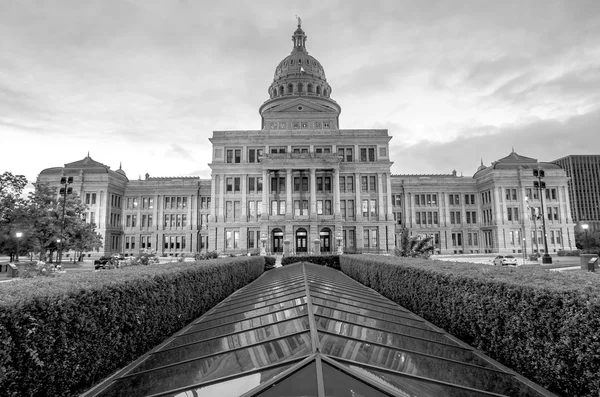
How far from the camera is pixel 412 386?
3273 millimetres

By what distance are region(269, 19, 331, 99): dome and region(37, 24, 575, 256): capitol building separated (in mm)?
355

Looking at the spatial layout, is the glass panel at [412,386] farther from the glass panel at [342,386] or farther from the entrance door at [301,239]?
the entrance door at [301,239]

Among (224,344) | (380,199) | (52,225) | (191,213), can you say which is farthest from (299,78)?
(224,344)

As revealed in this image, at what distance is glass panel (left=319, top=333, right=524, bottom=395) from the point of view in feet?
12.5

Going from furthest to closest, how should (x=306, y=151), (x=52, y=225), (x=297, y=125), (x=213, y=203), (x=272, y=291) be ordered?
(x=297, y=125), (x=306, y=151), (x=213, y=203), (x=52, y=225), (x=272, y=291)

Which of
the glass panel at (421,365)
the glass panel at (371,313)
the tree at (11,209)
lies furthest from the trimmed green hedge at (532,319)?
the tree at (11,209)

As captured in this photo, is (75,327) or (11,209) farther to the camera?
(11,209)

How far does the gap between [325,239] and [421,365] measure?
179 feet

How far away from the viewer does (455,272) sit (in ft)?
27.7

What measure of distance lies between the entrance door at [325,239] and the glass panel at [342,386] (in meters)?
54.8

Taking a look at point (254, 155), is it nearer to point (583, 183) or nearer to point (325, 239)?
point (325, 239)

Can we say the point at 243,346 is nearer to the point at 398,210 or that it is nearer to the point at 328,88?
the point at 398,210

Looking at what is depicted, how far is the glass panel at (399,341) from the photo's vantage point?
4.57 metres

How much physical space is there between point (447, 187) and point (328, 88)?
36.8 metres
